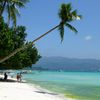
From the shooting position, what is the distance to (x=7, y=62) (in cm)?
4328

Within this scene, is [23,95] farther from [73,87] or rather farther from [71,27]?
[73,87]

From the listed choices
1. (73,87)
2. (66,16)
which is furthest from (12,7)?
(73,87)

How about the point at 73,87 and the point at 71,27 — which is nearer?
the point at 71,27

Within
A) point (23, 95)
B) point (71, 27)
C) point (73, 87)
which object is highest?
point (71, 27)

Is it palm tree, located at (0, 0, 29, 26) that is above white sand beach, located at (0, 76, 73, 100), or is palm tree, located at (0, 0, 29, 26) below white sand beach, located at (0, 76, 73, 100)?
above

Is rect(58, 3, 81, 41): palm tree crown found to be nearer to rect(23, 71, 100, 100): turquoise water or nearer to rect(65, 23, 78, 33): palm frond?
rect(65, 23, 78, 33): palm frond

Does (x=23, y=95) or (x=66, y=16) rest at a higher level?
(x=66, y=16)

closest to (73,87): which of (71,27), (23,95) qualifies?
(23,95)

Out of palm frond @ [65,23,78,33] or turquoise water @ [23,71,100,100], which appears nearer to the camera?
palm frond @ [65,23,78,33]

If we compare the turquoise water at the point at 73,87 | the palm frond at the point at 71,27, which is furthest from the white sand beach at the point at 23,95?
the palm frond at the point at 71,27

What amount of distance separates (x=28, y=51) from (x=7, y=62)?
9.75 m

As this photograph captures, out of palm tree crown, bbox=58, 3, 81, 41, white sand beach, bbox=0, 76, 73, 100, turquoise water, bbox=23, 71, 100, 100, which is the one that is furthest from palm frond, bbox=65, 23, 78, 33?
turquoise water, bbox=23, 71, 100, 100

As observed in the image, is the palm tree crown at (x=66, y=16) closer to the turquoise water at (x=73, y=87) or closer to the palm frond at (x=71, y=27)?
the palm frond at (x=71, y=27)

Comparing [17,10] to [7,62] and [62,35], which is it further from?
[7,62]
